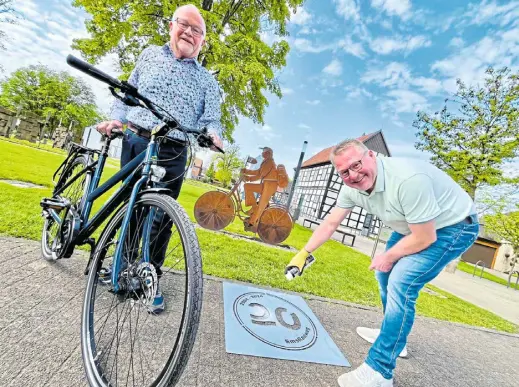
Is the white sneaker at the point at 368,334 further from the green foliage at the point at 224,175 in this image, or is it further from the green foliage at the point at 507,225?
the green foliage at the point at 224,175

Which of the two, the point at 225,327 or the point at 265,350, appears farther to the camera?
the point at 225,327

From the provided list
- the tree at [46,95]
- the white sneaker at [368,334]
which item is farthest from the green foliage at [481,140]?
the tree at [46,95]

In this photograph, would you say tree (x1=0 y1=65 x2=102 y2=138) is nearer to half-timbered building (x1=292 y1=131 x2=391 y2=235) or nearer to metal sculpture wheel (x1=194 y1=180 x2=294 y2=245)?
half-timbered building (x1=292 y1=131 x2=391 y2=235)

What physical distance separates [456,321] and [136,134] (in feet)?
15.2

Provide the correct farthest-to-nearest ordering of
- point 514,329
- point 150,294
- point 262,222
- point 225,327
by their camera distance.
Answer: point 262,222, point 514,329, point 225,327, point 150,294

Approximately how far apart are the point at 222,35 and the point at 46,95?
52.7m

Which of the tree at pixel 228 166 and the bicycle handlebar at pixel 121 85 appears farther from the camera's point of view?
the tree at pixel 228 166

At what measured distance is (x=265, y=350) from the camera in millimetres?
1978

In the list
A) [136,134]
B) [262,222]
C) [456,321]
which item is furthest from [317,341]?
[262,222]

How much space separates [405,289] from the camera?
189 cm

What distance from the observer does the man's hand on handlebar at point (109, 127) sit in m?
2.10

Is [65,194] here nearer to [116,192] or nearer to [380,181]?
[116,192]

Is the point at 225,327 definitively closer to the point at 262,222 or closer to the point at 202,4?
the point at 262,222

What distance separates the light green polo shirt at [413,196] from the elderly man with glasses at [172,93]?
125 centimetres
